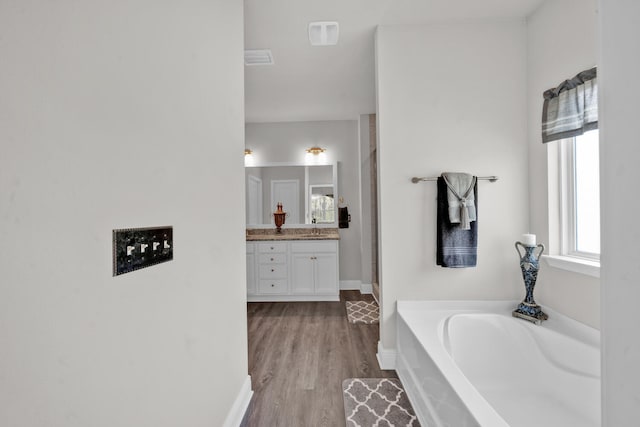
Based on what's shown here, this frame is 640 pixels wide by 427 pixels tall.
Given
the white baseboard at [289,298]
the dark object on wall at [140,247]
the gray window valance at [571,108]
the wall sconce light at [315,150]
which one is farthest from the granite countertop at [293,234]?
the dark object on wall at [140,247]

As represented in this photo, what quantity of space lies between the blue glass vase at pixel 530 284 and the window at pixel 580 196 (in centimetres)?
18

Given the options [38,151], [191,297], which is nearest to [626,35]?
[38,151]

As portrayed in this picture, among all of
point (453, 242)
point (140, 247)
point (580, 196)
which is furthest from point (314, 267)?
point (140, 247)

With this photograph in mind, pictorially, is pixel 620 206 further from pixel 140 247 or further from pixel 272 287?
pixel 272 287

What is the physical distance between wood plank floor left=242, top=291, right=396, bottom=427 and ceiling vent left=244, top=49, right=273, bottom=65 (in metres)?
2.49

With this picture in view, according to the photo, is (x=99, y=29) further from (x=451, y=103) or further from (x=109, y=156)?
(x=451, y=103)

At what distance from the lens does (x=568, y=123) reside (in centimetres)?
175

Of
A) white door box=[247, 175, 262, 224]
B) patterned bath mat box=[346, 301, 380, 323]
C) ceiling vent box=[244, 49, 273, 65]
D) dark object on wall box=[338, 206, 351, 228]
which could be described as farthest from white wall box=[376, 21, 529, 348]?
white door box=[247, 175, 262, 224]

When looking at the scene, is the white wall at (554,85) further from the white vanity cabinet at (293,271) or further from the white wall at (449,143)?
the white vanity cabinet at (293,271)

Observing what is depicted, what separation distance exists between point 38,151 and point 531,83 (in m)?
2.66

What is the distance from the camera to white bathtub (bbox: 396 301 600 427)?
145 cm

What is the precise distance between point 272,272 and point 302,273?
388 millimetres

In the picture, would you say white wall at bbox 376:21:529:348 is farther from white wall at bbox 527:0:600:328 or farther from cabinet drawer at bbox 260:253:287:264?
cabinet drawer at bbox 260:253:287:264

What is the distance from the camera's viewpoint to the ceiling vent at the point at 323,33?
216 centimetres
